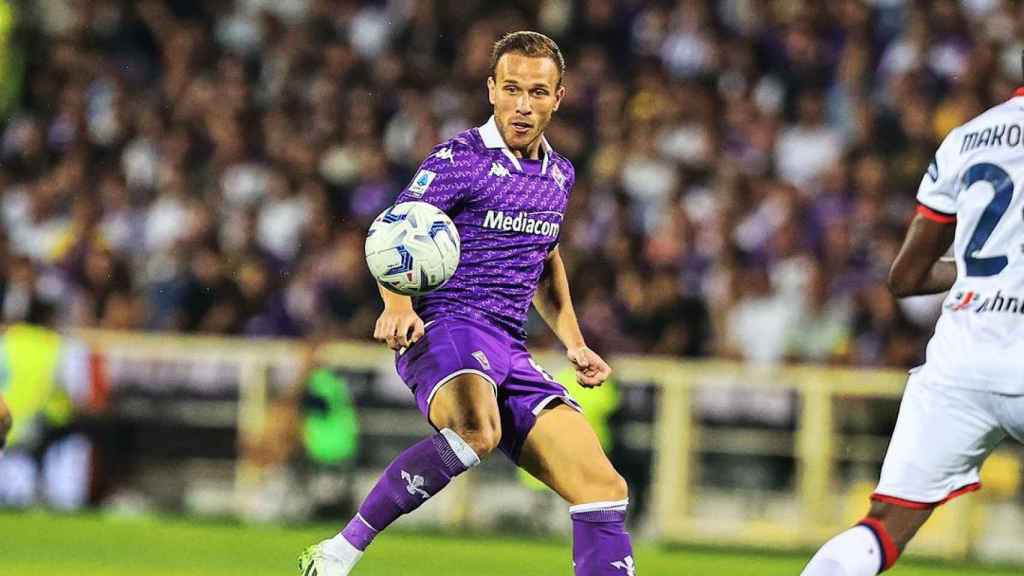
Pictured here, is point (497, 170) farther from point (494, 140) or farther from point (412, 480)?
point (412, 480)

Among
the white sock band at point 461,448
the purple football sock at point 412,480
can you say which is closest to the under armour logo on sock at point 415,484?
the purple football sock at point 412,480

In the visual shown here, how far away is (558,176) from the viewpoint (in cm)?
662

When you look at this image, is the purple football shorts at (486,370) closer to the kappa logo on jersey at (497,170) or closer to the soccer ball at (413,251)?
the soccer ball at (413,251)

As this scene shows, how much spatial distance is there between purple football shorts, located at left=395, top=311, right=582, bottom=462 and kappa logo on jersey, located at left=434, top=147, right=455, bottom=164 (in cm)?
55

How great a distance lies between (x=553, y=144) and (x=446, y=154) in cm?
864

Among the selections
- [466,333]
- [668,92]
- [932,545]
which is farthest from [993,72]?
[466,333]

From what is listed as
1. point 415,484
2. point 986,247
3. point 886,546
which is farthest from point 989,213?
point 415,484

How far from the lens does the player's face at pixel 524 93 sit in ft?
20.8

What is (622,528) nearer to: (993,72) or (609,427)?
(609,427)

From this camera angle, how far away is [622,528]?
245 inches

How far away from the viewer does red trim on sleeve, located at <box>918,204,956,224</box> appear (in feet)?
18.1

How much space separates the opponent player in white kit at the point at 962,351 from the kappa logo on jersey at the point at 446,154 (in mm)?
1616

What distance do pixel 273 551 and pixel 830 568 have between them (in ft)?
20.1

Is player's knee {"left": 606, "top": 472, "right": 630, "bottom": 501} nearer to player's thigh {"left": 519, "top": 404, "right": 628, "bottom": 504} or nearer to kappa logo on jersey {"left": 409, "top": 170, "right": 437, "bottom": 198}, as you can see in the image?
player's thigh {"left": 519, "top": 404, "right": 628, "bottom": 504}
